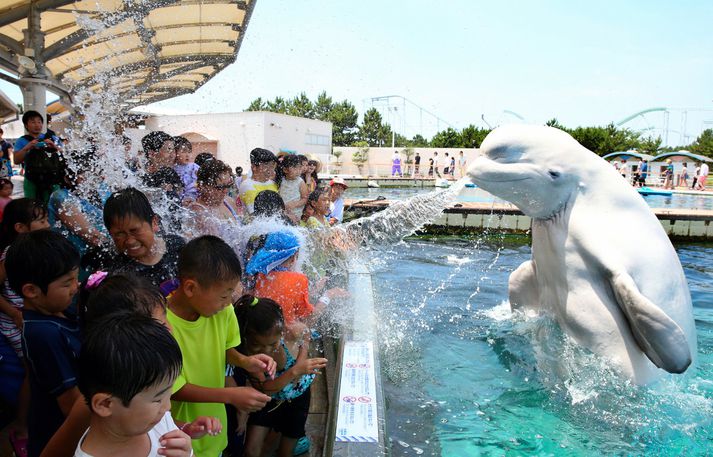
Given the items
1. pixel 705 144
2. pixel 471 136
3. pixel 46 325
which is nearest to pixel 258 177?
pixel 46 325

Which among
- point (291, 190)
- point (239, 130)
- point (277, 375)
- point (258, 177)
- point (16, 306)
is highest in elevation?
point (239, 130)

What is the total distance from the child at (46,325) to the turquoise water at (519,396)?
6.11 ft

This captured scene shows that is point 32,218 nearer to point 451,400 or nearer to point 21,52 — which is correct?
point 451,400

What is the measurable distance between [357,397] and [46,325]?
1638mm

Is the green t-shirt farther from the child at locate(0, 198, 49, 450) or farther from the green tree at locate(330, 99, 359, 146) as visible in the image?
the green tree at locate(330, 99, 359, 146)

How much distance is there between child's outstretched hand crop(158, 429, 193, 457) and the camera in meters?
1.61

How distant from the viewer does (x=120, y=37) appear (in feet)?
33.1

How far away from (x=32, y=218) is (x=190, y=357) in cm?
163

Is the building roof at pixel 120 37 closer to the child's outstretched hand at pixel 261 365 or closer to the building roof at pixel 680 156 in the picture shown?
the child's outstretched hand at pixel 261 365

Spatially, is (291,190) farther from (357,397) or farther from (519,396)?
(357,397)

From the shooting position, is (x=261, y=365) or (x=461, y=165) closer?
(x=261, y=365)

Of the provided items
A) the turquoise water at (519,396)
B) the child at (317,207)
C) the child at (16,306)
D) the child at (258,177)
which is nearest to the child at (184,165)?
the child at (258,177)

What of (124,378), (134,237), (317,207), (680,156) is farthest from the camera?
(680,156)

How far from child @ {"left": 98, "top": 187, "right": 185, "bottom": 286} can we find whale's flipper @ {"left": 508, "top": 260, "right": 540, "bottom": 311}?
3115 mm
